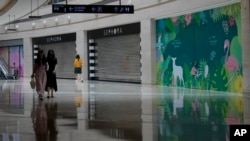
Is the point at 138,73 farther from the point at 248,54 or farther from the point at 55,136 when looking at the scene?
the point at 55,136

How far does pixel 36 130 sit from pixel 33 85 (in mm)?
7756

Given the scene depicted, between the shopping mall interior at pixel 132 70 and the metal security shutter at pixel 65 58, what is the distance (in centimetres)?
8

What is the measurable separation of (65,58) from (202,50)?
691 inches

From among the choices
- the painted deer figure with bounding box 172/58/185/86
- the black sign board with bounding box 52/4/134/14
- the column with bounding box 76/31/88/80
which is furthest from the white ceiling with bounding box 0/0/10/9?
the painted deer figure with bounding box 172/58/185/86

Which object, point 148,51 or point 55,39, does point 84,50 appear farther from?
point 148,51

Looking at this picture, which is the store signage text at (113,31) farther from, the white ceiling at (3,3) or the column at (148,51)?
the white ceiling at (3,3)

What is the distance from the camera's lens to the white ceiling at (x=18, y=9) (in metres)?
32.9

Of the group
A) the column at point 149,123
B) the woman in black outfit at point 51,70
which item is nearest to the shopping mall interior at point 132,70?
the column at point 149,123

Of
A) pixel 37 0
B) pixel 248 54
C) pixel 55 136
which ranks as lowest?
pixel 55 136

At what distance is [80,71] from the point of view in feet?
96.7

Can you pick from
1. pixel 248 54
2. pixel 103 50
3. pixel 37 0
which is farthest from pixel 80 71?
pixel 248 54

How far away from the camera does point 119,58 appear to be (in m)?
27.0

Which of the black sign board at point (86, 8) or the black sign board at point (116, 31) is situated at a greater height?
the black sign board at point (86, 8)

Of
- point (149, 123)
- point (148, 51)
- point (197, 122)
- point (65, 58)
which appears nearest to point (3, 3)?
point (65, 58)
